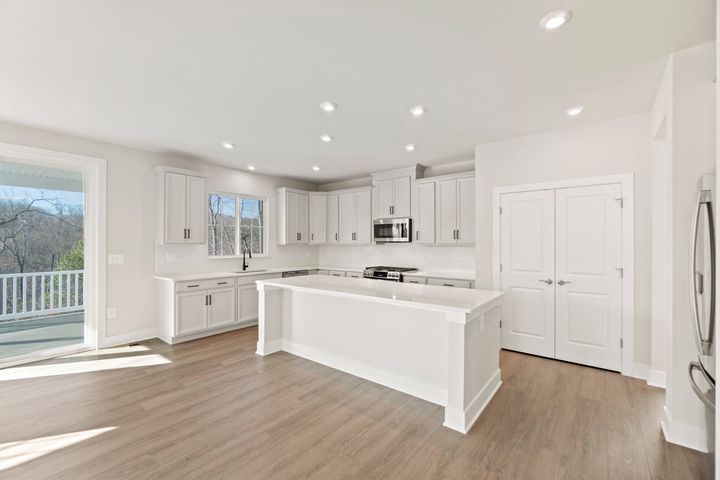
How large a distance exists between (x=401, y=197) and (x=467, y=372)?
11.6ft

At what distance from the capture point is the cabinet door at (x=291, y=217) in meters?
6.12

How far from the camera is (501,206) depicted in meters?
4.02

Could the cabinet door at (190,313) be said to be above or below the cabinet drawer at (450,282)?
below

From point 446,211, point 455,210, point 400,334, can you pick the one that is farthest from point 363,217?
point 400,334

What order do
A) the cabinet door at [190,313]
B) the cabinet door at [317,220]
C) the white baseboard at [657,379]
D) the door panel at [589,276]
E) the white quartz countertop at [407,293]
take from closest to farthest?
the white quartz countertop at [407,293]
the white baseboard at [657,379]
the door panel at [589,276]
the cabinet door at [190,313]
the cabinet door at [317,220]

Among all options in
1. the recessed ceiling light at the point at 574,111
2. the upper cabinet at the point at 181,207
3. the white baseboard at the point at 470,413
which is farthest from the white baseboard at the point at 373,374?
the recessed ceiling light at the point at 574,111

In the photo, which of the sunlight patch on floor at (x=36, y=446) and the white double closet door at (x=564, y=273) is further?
the white double closet door at (x=564, y=273)

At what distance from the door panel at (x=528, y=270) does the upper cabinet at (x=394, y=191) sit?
5.61 feet

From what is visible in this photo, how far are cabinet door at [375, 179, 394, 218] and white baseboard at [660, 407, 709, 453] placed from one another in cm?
408

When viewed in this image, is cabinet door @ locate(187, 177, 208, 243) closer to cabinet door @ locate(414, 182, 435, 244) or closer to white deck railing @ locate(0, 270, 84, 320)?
white deck railing @ locate(0, 270, 84, 320)

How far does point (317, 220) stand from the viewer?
21.4ft

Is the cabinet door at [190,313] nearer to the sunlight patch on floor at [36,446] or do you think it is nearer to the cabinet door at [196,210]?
the cabinet door at [196,210]

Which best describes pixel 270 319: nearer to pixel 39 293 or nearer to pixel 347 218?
pixel 347 218

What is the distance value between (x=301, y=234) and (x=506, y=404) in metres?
4.62
